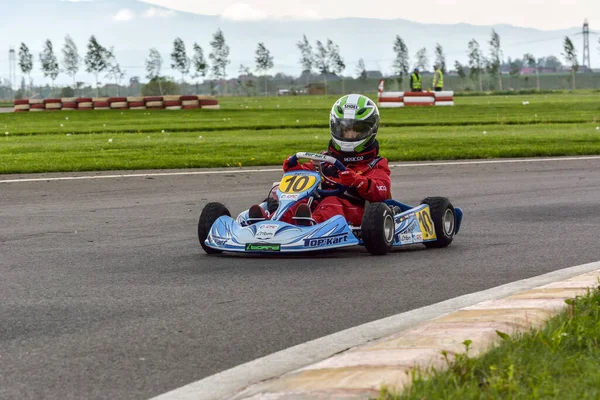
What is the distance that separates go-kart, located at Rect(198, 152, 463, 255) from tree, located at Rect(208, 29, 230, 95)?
72677 millimetres

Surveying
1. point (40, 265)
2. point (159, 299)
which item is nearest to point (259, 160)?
point (40, 265)

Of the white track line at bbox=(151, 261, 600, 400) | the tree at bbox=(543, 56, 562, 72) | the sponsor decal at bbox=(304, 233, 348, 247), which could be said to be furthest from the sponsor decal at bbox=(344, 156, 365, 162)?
the tree at bbox=(543, 56, 562, 72)

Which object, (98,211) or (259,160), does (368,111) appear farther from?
(259,160)

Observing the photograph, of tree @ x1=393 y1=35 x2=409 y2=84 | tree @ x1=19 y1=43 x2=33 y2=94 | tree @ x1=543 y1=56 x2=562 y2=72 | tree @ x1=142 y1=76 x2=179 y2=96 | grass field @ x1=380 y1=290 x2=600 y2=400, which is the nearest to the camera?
grass field @ x1=380 y1=290 x2=600 y2=400

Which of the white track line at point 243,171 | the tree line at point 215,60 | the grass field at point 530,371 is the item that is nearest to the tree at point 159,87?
the tree line at point 215,60

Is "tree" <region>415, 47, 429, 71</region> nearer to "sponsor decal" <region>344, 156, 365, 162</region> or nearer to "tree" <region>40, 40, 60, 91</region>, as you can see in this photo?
"tree" <region>40, 40, 60, 91</region>

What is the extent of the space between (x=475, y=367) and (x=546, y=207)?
693 cm

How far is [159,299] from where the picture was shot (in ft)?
19.0

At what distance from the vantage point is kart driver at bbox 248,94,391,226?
304 inches

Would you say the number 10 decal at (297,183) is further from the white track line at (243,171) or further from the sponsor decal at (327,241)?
the white track line at (243,171)

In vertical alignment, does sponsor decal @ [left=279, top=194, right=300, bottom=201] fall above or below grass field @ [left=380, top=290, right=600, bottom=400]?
above

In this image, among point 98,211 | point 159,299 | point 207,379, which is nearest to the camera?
point 207,379

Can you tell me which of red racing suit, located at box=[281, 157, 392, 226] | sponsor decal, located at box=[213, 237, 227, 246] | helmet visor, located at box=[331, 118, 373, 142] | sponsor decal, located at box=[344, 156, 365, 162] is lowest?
sponsor decal, located at box=[213, 237, 227, 246]

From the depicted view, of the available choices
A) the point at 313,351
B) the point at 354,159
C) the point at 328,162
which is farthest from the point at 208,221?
the point at 313,351
